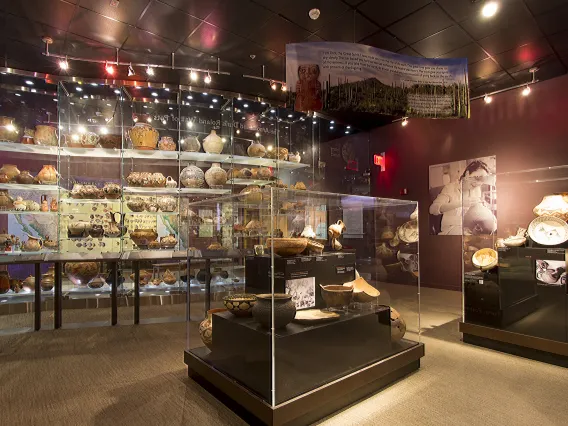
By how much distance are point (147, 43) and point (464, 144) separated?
17.0ft

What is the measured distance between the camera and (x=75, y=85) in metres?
5.04

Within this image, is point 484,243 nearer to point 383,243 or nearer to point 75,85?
point 383,243

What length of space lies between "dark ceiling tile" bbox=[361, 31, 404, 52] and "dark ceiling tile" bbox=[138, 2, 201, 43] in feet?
6.59

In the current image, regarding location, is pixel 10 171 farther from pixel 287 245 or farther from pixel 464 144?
pixel 464 144

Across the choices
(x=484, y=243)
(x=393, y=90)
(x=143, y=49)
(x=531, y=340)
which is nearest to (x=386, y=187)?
(x=484, y=243)

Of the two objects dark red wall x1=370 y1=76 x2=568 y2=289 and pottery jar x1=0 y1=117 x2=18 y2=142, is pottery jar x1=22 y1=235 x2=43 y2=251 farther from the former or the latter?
dark red wall x1=370 y1=76 x2=568 y2=289

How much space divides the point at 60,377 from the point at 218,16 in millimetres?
3591

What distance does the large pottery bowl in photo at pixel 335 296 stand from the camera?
2.41 metres

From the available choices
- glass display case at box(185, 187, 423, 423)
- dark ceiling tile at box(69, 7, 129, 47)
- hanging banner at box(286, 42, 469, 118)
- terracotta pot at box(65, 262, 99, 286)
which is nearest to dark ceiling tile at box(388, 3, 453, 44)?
hanging banner at box(286, 42, 469, 118)

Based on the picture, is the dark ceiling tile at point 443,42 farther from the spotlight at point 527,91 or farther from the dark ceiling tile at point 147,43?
the dark ceiling tile at point 147,43

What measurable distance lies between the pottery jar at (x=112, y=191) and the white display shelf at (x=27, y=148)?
858 mm

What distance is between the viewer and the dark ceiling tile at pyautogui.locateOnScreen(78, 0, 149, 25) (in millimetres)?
3416

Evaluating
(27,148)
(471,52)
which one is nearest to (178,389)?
(27,148)

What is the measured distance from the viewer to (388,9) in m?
3.61
